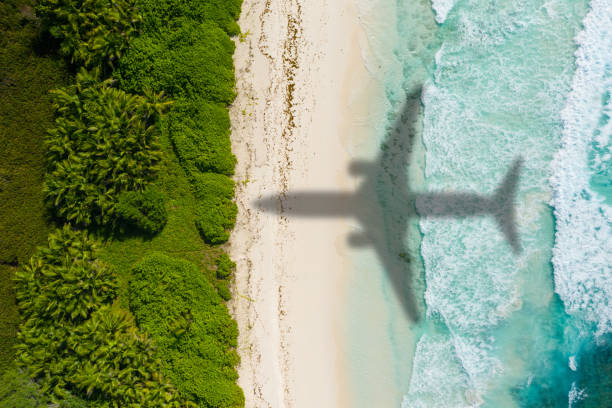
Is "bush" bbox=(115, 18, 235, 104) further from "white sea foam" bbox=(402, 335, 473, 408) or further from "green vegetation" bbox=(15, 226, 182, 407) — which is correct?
"white sea foam" bbox=(402, 335, 473, 408)

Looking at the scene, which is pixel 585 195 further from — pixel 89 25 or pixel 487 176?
pixel 89 25

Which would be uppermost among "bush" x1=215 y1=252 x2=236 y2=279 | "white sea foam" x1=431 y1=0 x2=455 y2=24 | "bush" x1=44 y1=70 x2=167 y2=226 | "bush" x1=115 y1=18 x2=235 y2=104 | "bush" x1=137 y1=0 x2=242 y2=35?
"white sea foam" x1=431 y1=0 x2=455 y2=24

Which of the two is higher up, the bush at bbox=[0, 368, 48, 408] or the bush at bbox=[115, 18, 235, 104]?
the bush at bbox=[115, 18, 235, 104]

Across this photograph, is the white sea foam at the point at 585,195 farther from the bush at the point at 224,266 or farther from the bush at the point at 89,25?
the bush at the point at 89,25

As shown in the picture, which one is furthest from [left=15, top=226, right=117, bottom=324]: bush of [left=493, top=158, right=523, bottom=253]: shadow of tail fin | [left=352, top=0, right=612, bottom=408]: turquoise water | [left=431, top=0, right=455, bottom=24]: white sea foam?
[left=431, top=0, right=455, bottom=24]: white sea foam

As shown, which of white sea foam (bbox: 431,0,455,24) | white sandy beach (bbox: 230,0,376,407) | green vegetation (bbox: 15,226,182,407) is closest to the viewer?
green vegetation (bbox: 15,226,182,407)

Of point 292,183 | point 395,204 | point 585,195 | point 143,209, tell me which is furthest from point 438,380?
point 143,209
